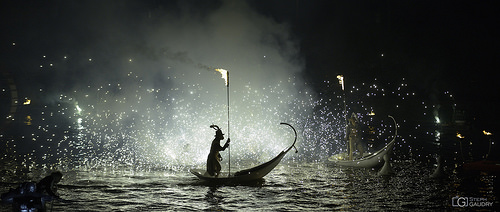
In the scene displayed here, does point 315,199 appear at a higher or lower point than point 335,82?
lower

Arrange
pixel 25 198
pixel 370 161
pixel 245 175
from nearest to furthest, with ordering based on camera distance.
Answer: pixel 25 198 → pixel 245 175 → pixel 370 161

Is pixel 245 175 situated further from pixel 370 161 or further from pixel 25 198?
pixel 25 198

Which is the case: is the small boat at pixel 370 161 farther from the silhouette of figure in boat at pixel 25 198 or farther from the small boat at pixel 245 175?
the silhouette of figure in boat at pixel 25 198

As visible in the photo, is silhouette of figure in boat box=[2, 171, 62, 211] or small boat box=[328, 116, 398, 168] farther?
small boat box=[328, 116, 398, 168]

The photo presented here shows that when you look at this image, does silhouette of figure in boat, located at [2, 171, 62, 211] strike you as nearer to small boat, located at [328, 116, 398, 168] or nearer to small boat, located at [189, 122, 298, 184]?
small boat, located at [189, 122, 298, 184]

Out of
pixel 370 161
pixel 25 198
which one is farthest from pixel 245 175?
pixel 25 198

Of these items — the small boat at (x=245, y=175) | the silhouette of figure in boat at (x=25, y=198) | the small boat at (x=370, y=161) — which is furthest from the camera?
the small boat at (x=370, y=161)

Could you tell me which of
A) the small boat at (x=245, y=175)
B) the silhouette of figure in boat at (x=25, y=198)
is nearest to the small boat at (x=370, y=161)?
the small boat at (x=245, y=175)

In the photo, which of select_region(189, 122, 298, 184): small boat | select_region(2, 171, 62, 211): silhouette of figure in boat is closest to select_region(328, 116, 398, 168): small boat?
select_region(189, 122, 298, 184): small boat

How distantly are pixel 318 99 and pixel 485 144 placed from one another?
46009mm

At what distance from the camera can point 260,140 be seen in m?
22.1

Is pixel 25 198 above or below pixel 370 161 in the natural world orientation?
below

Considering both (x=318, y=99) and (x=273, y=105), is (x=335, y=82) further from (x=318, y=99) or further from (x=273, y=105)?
(x=273, y=105)

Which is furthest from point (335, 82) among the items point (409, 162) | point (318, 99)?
point (409, 162)
